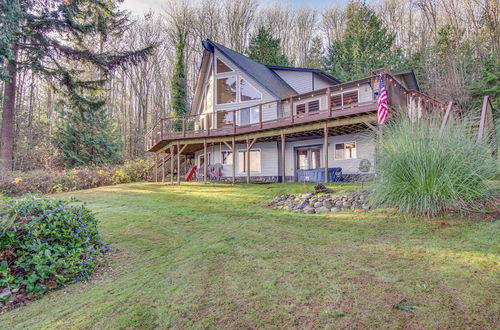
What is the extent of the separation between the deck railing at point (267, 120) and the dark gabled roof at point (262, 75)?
1.04 metres

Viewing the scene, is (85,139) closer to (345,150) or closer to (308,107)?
(308,107)

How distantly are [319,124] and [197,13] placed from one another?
24.0 metres

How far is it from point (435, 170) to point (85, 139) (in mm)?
21907

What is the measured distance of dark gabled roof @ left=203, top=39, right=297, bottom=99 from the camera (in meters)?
15.5

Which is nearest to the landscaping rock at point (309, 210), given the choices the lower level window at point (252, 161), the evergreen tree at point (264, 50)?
the lower level window at point (252, 161)

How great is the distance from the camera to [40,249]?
2.95 meters

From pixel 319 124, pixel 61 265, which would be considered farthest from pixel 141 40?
pixel 61 265

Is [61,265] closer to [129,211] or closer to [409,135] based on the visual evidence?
[129,211]

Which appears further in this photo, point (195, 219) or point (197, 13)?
point (197, 13)

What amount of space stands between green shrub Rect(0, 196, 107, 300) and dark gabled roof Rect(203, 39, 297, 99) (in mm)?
13419

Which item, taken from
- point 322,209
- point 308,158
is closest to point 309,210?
point 322,209

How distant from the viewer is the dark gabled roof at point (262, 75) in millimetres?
15466

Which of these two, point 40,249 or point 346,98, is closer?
point 40,249

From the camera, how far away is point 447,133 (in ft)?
13.7
